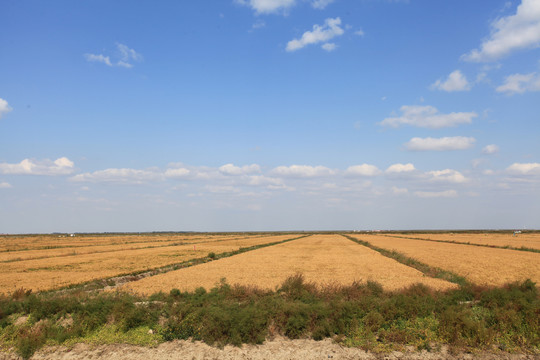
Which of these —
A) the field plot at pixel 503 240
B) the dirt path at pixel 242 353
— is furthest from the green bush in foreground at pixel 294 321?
the field plot at pixel 503 240

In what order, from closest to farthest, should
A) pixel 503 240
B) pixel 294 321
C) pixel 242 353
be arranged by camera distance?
pixel 242 353
pixel 294 321
pixel 503 240

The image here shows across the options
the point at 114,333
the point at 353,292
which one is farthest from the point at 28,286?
the point at 353,292

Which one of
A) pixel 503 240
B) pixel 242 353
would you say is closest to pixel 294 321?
pixel 242 353

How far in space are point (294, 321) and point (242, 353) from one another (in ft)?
7.11

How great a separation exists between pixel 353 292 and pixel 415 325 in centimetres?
320

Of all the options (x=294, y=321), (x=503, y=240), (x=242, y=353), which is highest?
(x=294, y=321)

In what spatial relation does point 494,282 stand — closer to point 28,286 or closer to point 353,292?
point 353,292

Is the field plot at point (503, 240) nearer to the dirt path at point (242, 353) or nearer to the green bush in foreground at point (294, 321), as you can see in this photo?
the green bush in foreground at point (294, 321)

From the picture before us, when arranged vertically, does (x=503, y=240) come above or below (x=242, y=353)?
below

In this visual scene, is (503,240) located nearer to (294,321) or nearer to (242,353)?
(294,321)

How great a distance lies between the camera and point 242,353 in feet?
37.0

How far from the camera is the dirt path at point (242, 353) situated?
11.0 metres

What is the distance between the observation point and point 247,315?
12211 mm

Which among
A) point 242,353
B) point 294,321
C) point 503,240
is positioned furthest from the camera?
point 503,240
